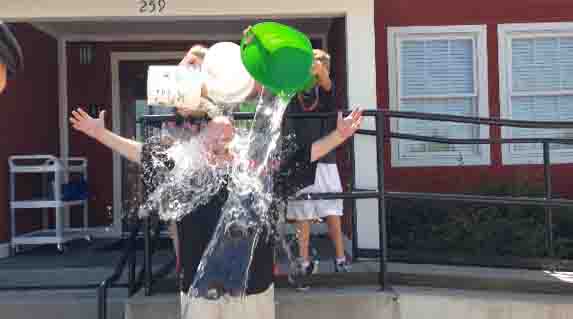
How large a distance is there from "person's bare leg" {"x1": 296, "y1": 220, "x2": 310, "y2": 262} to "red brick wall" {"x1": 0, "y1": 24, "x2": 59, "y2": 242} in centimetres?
371

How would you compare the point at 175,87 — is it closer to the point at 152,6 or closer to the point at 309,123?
the point at 309,123

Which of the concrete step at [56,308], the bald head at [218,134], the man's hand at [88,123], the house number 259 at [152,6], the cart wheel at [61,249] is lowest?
the concrete step at [56,308]

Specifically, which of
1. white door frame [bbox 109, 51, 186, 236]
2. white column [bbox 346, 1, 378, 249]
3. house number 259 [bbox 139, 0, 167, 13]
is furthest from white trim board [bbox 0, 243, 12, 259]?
white column [bbox 346, 1, 378, 249]

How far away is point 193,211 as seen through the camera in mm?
2719

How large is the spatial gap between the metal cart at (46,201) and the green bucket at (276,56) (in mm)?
4525

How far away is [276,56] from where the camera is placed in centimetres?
259

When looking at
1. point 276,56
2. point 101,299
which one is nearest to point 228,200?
point 276,56

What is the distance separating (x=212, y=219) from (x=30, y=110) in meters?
5.30

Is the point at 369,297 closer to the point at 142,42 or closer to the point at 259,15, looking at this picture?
the point at 259,15

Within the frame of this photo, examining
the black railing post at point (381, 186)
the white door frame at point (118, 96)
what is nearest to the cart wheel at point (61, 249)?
the white door frame at point (118, 96)

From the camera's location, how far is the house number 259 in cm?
561

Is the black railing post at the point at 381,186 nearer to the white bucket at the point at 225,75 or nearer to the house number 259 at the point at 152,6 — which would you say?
the white bucket at the point at 225,75

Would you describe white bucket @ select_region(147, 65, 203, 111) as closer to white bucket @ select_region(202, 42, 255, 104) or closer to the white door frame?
white bucket @ select_region(202, 42, 255, 104)

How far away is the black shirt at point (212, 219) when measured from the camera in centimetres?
271
